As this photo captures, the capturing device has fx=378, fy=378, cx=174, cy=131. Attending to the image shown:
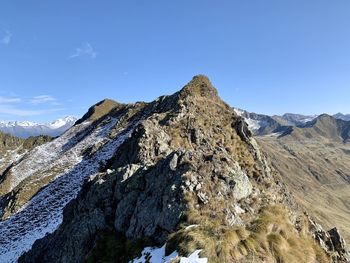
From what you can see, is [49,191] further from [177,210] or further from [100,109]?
[100,109]

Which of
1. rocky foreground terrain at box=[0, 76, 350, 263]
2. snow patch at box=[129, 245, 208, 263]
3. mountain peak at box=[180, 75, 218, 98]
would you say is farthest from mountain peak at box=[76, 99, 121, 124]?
snow patch at box=[129, 245, 208, 263]

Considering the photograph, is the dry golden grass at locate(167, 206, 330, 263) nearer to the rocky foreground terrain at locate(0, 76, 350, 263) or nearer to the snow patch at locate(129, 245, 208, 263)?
the rocky foreground terrain at locate(0, 76, 350, 263)

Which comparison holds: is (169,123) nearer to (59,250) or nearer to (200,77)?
(59,250)

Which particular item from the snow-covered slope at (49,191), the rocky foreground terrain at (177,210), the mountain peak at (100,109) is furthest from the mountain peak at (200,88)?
the mountain peak at (100,109)

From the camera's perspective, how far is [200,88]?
69750mm

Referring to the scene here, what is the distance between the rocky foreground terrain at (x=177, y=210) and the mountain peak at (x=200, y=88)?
7.72 m

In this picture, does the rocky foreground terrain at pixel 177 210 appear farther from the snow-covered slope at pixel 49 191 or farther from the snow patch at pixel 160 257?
the snow-covered slope at pixel 49 191

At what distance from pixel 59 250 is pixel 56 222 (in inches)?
612

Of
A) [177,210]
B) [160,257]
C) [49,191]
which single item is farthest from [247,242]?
[49,191]

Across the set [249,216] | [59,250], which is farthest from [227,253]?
[59,250]

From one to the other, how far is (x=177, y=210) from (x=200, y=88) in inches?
1816

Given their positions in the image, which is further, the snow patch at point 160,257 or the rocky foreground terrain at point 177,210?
the rocky foreground terrain at point 177,210

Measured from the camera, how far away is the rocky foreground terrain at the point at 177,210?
2188cm

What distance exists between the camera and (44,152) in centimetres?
9425
